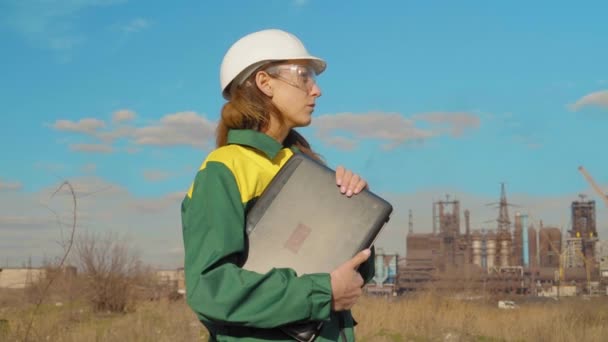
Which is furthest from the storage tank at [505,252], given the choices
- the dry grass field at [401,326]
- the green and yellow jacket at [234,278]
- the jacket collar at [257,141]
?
the green and yellow jacket at [234,278]

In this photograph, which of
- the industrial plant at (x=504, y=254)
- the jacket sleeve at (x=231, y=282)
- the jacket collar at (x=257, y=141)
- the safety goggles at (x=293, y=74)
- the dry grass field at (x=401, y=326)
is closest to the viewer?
the jacket sleeve at (x=231, y=282)

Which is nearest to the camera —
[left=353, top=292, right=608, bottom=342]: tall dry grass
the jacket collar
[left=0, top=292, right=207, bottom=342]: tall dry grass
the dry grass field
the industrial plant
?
the jacket collar

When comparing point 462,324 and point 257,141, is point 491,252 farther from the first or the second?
point 257,141

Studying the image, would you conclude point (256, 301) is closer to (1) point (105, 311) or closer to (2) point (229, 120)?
(2) point (229, 120)

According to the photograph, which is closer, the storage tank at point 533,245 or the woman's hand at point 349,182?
the woman's hand at point 349,182

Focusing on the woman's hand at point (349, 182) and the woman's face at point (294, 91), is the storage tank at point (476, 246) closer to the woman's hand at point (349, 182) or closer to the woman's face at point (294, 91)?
the woman's face at point (294, 91)

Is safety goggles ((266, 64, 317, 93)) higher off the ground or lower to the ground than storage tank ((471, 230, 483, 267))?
lower

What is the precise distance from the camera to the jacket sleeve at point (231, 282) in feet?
5.94

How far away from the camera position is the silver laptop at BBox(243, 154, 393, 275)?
1911mm

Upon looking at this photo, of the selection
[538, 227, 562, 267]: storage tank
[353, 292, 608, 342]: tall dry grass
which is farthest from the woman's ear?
[538, 227, 562, 267]: storage tank

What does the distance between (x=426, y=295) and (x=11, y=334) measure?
12294 millimetres

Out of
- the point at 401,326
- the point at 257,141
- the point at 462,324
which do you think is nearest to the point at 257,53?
the point at 257,141

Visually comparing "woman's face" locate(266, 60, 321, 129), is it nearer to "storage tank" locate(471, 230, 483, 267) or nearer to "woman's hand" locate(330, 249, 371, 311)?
"woman's hand" locate(330, 249, 371, 311)

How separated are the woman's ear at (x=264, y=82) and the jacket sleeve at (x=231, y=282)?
14.5 inches
